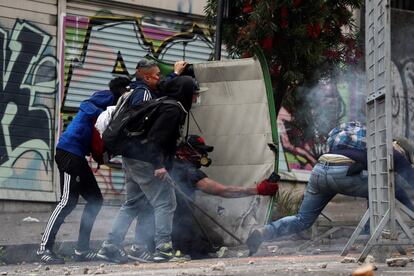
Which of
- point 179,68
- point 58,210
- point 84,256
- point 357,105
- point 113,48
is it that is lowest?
point 84,256

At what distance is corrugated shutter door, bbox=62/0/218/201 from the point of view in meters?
11.1

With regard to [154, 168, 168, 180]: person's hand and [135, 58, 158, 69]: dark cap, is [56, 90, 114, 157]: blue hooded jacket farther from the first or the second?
[154, 168, 168, 180]: person's hand

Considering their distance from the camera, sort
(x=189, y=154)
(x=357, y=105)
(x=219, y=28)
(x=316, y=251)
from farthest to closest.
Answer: (x=357, y=105) → (x=219, y=28) → (x=316, y=251) → (x=189, y=154)

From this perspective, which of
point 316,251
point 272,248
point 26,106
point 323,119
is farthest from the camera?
point 323,119

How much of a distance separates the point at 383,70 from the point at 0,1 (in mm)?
6087

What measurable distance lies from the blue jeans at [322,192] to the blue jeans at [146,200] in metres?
0.89

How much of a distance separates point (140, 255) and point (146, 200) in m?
0.47

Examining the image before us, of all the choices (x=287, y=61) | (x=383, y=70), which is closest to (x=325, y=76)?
(x=287, y=61)

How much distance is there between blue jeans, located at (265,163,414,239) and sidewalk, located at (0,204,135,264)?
177 cm

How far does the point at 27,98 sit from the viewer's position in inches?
417

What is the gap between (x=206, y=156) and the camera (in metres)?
7.29

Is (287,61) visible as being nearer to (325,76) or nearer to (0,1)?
(325,76)

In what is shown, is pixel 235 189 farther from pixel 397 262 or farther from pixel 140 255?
pixel 397 262

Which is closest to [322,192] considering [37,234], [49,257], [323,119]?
[49,257]
